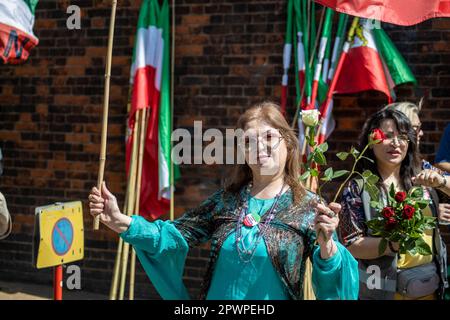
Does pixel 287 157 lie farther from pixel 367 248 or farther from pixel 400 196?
pixel 367 248

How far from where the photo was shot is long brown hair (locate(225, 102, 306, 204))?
314 centimetres

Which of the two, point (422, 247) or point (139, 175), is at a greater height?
point (139, 175)

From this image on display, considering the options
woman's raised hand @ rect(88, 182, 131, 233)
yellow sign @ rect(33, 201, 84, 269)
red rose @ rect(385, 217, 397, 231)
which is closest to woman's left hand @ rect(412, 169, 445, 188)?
red rose @ rect(385, 217, 397, 231)

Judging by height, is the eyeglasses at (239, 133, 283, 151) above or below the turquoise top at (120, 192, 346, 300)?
above

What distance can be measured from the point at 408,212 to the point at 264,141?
858mm

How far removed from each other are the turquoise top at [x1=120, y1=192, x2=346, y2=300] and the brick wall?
8.32 ft

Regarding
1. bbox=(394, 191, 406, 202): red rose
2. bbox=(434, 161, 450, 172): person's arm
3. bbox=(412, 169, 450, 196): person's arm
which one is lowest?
bbox=(394, 191, 406, 202): red rose

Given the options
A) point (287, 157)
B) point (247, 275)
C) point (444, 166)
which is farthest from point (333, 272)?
point (444, 166)

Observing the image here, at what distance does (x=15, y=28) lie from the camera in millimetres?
4828

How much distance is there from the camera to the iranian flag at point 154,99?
5520 millimetres

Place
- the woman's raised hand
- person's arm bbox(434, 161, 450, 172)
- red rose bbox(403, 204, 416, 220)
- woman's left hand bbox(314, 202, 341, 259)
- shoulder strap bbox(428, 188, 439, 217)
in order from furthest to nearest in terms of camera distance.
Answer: person's arm bbox(434, 161, 450, 172)
shoulder strap bbox(428, 188, 439, 217)
red rose bbox(403, 204, 416, 220)
the woman's raised hand
woman's left hand bbox(314, 202, 341, 259)

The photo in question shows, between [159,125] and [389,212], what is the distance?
8.24 ft

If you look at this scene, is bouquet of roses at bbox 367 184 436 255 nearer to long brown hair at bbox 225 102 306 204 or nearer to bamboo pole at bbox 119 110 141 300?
long brown hair at bbox 225 102 306 204

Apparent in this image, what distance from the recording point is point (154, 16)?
5.61 meters
